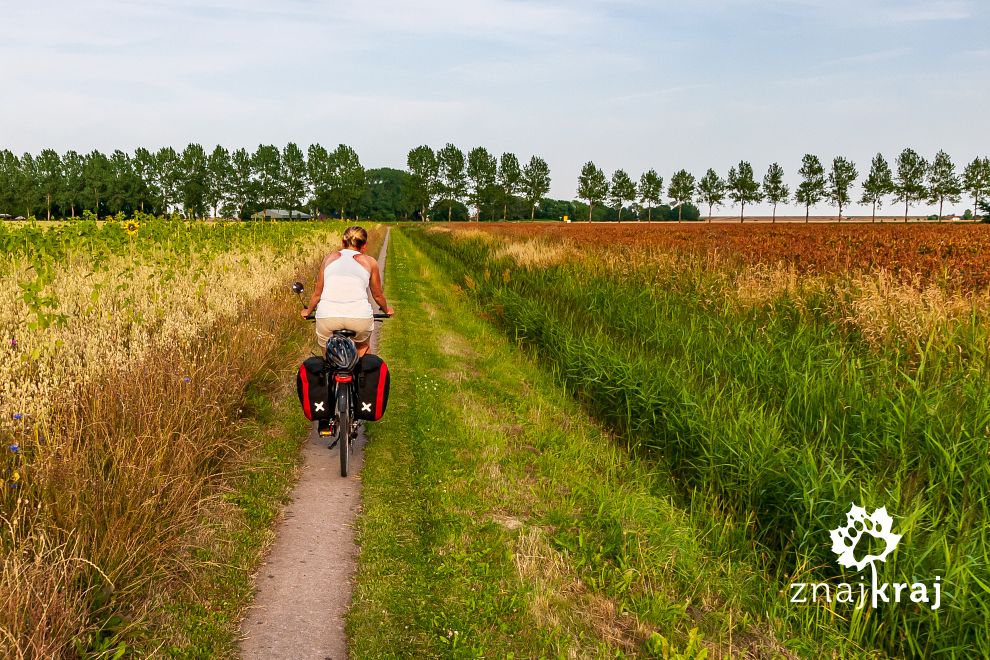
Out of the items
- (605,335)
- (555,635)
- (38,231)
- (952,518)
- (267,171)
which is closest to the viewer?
(555,635)

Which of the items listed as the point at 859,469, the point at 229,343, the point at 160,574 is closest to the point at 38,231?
the point at 229,343

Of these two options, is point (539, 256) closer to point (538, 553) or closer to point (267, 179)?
point (538, 553)

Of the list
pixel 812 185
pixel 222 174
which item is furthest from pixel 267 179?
pixel 812 185

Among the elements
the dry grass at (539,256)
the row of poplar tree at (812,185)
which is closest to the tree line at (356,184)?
the row of poplar tree at (812,185)

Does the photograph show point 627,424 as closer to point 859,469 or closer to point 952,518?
point 859,469

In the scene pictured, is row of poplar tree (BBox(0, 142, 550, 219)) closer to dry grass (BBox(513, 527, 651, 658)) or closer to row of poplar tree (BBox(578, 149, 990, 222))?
row of poplar tree (BBox(578, 149, 990, 222))

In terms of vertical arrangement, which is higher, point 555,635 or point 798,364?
point 798,364

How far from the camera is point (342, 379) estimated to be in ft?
18.9

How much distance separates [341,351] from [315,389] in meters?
0.51

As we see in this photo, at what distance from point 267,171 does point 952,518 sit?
130900 millimetres

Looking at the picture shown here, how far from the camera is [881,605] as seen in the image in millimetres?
3531

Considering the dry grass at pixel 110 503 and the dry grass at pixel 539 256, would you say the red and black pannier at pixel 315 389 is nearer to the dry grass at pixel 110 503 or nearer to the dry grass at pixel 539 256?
the dry grass at pixel 110 503

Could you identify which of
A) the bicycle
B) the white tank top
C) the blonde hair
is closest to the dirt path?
the bicycle

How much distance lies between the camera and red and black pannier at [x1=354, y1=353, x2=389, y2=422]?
5.90 metres
